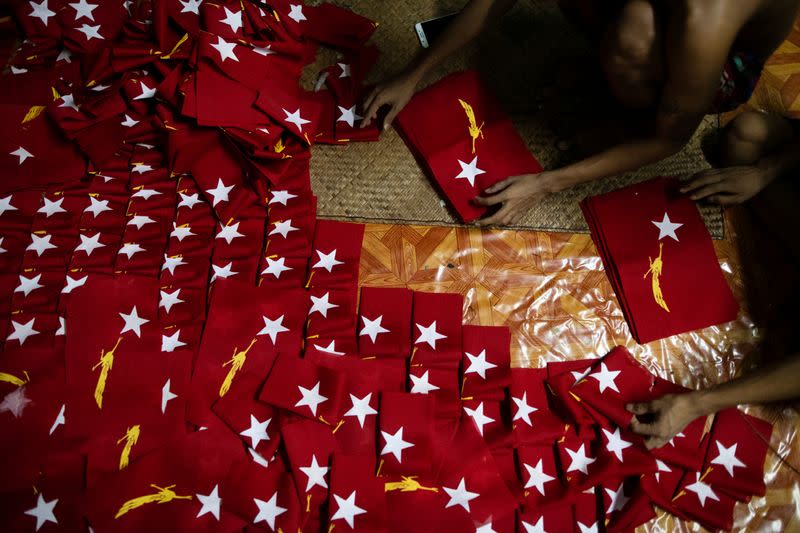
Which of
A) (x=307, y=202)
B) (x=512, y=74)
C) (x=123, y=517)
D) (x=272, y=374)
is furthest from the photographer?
(x=512, y=74)

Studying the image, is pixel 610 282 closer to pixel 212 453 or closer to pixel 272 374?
pixel 272 374

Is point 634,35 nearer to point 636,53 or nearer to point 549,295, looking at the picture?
point 636,53

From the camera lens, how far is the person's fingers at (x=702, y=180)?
1.23m

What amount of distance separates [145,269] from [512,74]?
38.7 inches

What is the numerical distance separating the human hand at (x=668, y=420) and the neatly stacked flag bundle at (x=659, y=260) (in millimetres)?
167

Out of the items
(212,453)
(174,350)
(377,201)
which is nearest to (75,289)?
(174,350)

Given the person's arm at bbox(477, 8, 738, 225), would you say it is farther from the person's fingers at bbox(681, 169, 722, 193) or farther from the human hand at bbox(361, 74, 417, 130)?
the human hand at bbox(361, 74, 417, 130)

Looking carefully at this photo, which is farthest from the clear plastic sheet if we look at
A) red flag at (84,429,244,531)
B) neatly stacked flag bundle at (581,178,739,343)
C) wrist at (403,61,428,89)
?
red flag at (84,429,244,531)

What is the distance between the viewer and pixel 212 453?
1.00 metres

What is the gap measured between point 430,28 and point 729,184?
2.64 feet

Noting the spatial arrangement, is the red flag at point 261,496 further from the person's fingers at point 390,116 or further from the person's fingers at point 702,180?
the person's fingers at point 702,180

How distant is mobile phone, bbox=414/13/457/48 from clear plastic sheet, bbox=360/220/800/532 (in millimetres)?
517

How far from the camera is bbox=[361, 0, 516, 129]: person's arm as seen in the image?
1196 mm

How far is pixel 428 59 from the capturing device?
48.4 inches
